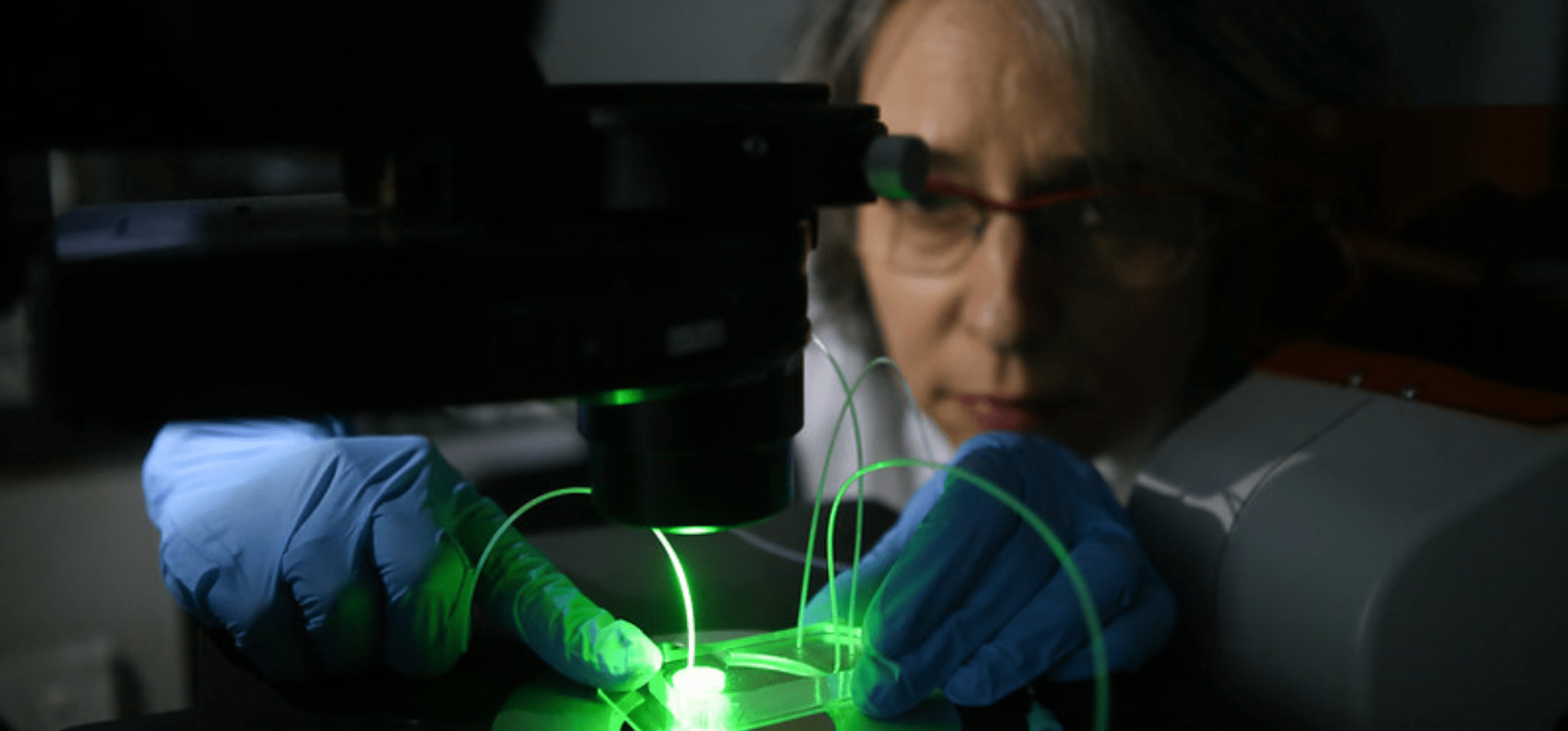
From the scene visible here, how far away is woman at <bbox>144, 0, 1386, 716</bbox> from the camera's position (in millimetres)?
816

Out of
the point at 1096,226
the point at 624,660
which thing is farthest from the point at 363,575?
the point at 1096,226

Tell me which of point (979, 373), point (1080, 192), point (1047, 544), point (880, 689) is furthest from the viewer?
point (979, 373)

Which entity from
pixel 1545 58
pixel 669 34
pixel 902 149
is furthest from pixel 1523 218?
pixel 669 34

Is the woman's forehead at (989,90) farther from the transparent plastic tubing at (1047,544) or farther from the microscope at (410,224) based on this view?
the microscope at (410,224)

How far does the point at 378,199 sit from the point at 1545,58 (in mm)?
1133

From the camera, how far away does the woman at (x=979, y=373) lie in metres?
0.82

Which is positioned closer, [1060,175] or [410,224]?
[410,224]

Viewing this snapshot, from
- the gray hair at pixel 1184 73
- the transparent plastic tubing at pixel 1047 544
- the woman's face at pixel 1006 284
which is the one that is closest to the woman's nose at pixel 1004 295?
the woman's face at pixel 1006 284

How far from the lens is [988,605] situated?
32.6 inches

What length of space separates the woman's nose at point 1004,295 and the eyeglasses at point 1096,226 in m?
0.01

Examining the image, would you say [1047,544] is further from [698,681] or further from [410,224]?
[410,224]

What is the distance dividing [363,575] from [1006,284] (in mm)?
799

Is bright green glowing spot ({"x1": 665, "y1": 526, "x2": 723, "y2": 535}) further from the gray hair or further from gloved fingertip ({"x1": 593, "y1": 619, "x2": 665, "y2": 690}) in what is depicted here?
the gray hair

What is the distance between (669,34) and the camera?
4.45 ft
